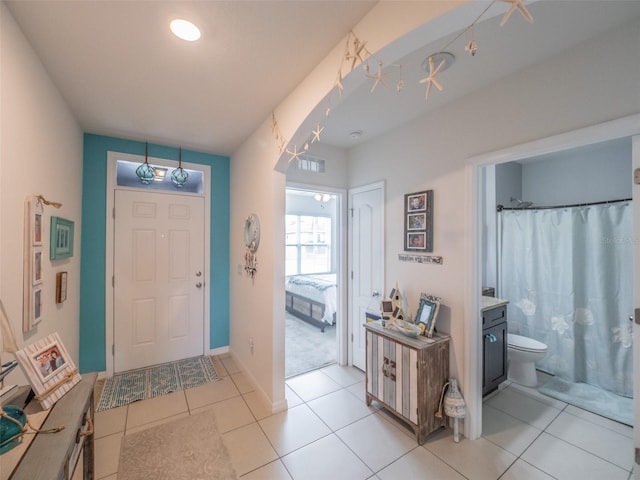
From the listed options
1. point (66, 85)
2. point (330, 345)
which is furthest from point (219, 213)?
point (330, 345)

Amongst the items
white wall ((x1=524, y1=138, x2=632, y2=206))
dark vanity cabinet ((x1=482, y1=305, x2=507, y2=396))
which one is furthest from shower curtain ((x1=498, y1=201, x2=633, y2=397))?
dark vanity cabinet ((x1=482, y1=305, x2=507, y2=396))

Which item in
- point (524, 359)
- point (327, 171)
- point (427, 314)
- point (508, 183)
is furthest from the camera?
point (508, 183)

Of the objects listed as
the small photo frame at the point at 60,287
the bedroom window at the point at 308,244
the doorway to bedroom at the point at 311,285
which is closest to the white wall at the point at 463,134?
the doorway to bedroom at the point at 311,285

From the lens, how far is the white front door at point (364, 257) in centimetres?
277

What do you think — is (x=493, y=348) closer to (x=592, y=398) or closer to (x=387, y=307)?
(x=592, y=398)

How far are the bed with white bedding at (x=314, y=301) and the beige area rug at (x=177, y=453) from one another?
7.72 ft

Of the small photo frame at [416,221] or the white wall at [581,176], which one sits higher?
the white wall at [581,176]

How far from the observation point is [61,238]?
2.04 m

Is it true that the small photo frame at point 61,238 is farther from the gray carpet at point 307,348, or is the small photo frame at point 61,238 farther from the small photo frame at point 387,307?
the small photo frame at point 387,307

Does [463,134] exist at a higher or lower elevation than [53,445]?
higher

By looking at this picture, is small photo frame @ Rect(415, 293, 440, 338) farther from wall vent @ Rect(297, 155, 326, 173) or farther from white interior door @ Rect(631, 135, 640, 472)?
wall vent @ Rect(297, 155, 326, 173)

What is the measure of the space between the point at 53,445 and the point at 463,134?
2739 millimetres

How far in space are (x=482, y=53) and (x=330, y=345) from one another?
137 inches

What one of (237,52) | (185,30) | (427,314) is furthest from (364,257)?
(185,30)
